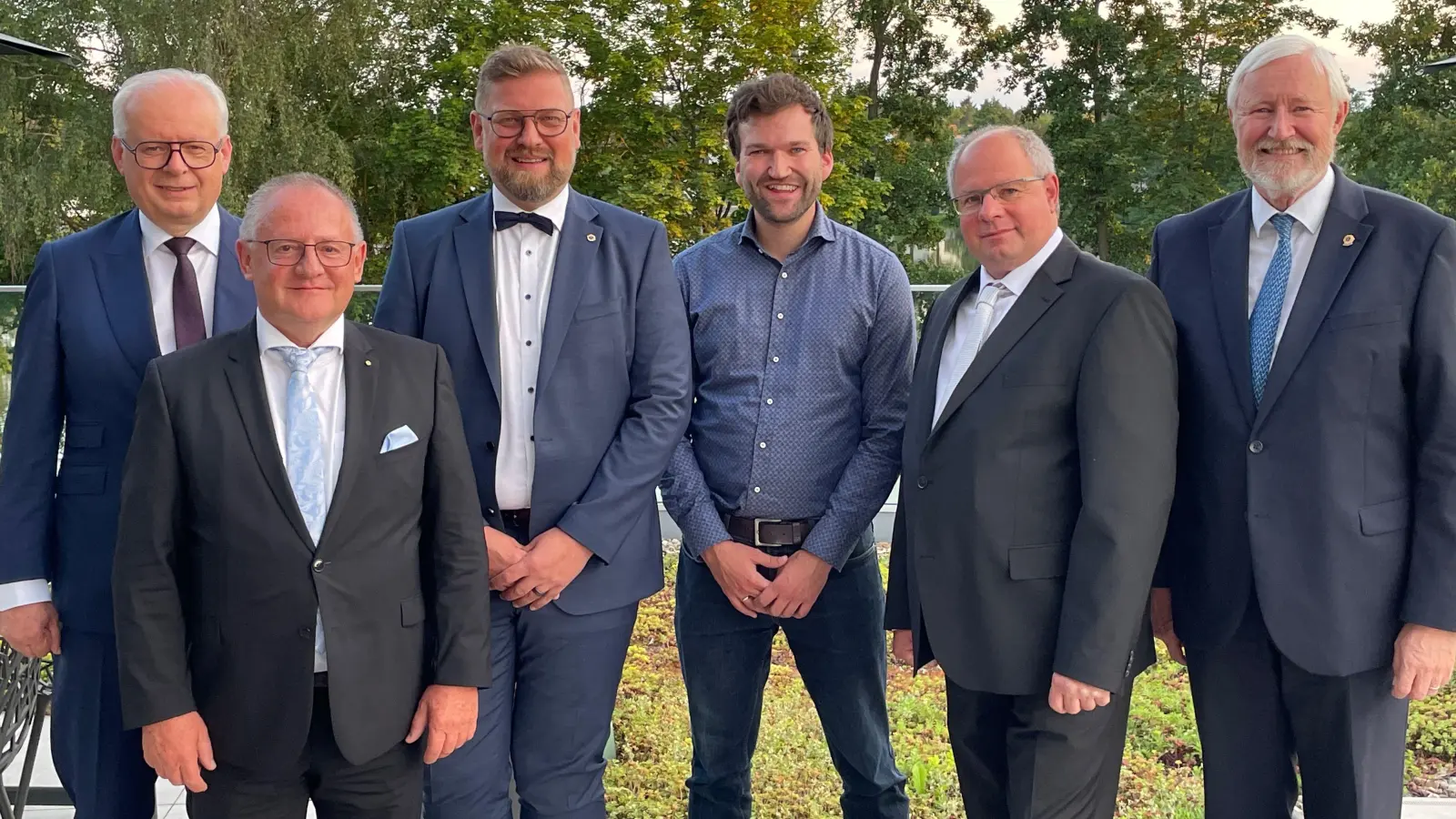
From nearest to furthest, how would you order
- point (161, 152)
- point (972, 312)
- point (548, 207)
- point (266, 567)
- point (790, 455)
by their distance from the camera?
point (266, 567) → point (161, 152) → point (972, 312) → point (548, 207) → point (790, 455)

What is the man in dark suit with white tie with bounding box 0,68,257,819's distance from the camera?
2.23 metres

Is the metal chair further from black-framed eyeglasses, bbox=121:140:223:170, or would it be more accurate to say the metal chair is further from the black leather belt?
the black leather belt

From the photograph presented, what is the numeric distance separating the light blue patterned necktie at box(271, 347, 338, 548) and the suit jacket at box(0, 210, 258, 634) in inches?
16.3

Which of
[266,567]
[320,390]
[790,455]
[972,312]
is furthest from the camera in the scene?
[790,455]

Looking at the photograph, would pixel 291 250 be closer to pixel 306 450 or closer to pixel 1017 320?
pixel 306 450

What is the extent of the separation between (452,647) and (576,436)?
53cm

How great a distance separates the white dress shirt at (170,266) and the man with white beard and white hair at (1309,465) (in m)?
1.94

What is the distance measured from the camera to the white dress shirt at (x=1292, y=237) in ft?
7.25

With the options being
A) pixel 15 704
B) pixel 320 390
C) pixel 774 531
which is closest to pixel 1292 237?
pixel 774 531

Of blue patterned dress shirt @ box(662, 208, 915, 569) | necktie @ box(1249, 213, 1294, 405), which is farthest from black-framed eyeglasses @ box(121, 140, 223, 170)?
necktie @ box(1249, 213, 1294, 405)

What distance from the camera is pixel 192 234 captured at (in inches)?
91.7

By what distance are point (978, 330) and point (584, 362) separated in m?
0.81

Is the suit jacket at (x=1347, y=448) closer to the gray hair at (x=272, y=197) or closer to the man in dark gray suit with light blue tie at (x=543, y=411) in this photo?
the man in dark gray suit with light blue tie at (x=543, y=411)

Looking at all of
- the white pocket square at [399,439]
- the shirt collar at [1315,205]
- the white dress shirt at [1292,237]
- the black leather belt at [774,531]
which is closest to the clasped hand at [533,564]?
the white pocket square at [399,439]
